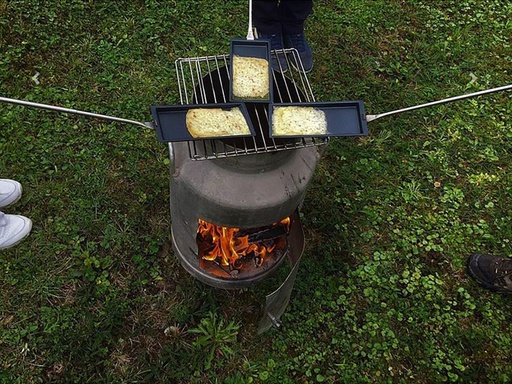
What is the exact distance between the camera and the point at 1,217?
3334mm

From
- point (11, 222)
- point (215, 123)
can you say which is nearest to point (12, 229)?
point (11, 222)

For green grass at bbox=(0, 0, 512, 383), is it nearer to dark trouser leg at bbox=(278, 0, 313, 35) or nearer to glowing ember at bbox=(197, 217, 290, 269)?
glowing ember at bbox=(197, 217, 290, 269)

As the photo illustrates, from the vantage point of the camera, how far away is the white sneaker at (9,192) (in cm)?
339

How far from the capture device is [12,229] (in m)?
3.35

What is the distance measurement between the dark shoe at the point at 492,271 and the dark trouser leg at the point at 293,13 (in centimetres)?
248

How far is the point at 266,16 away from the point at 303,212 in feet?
5.90

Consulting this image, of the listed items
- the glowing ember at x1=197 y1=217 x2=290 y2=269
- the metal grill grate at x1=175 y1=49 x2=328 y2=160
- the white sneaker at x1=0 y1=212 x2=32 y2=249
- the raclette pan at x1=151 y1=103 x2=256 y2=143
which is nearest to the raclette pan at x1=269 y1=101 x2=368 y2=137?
the metal grill grate at x1=175 y1=49 x2=328 y2=160

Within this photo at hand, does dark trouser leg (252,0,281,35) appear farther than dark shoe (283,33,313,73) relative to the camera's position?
No

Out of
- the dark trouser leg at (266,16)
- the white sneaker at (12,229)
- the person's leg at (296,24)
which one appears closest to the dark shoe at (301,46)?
the person's leg at (296,24)

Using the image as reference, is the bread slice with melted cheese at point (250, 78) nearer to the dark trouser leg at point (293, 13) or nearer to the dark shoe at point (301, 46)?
the dark trouser leg at point (293, 13)

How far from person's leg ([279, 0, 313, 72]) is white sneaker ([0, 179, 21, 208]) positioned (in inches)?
96.5

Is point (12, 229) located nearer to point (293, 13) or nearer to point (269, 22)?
point (269, 22)

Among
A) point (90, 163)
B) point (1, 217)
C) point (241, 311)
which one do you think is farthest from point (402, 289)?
point (1, 217)

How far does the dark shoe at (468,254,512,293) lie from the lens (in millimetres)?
3488
